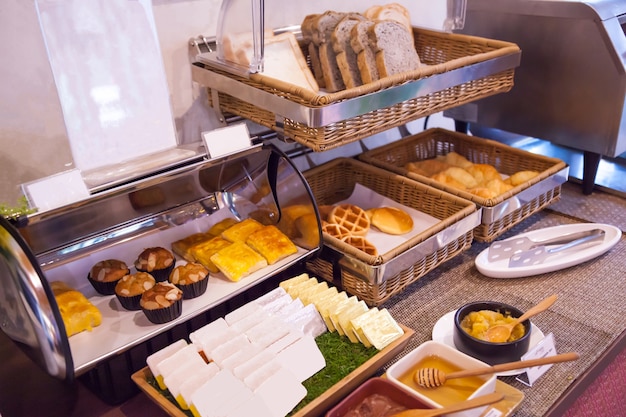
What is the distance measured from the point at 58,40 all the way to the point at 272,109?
1.47 feet

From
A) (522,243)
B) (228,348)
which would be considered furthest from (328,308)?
(522,243)

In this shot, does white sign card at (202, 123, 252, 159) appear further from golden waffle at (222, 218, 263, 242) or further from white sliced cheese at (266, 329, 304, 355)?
white sliced cheese at (266, 329, 304, 355)

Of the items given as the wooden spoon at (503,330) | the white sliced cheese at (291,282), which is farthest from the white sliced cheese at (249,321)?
the wooden spoon at (503,330)

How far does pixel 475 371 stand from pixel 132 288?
0.69m

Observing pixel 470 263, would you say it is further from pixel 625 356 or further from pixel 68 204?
pixel 68 204

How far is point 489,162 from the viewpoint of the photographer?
1.86 m

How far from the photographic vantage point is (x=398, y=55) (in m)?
1.49

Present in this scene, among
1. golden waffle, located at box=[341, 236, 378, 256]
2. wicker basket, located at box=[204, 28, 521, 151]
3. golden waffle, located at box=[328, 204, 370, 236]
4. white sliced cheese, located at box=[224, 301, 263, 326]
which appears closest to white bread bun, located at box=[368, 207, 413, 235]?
golden waffle, located at box=[328, 204, 370, 236]

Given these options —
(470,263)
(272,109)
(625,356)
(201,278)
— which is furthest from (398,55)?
(625,356)

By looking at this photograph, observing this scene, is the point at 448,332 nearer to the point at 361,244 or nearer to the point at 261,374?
the point at 361,244

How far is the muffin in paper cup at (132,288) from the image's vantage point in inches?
44.4

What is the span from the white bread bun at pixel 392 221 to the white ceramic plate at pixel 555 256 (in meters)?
0.21

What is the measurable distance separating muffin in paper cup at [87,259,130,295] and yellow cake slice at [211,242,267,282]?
200 mm

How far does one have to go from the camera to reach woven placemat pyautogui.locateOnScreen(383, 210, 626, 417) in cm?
114
